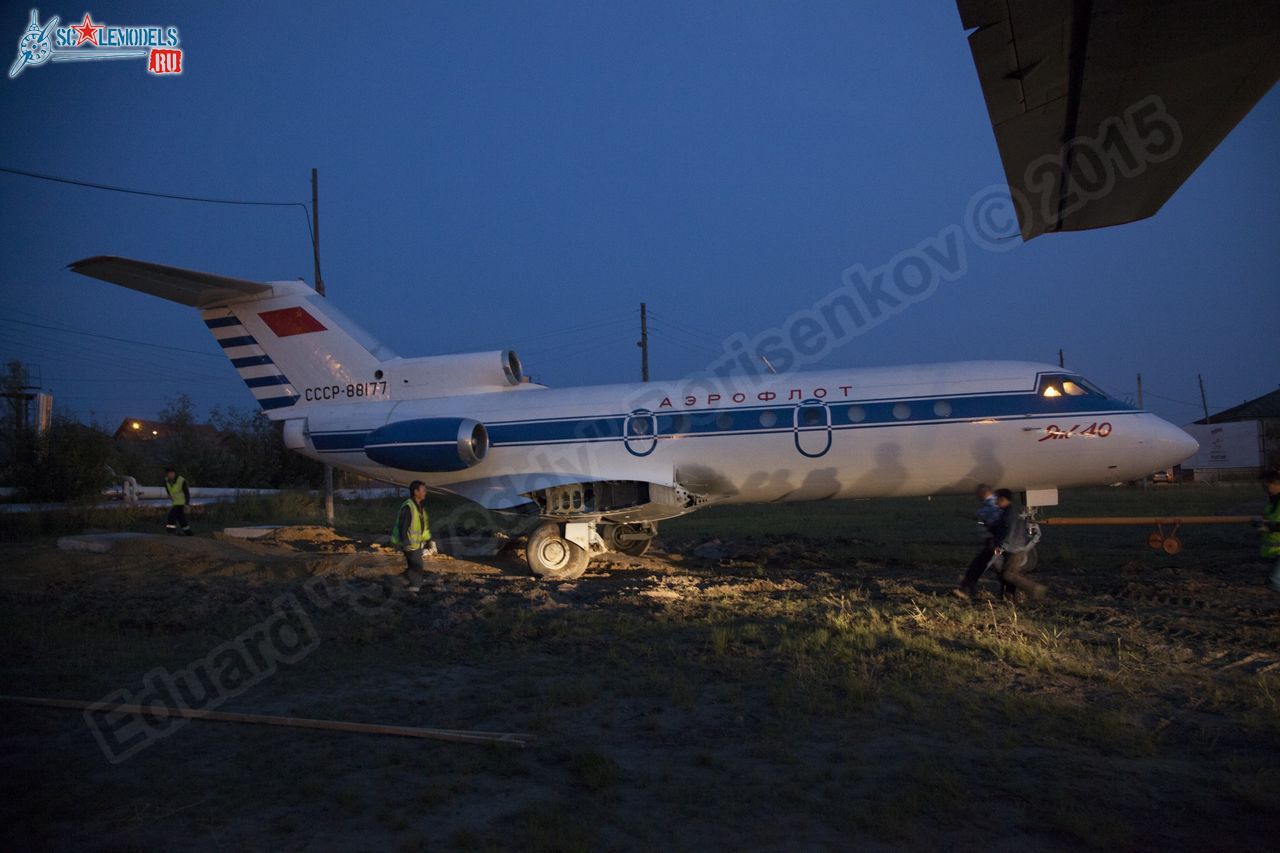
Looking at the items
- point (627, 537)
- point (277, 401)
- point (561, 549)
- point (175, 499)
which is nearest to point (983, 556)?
point (561, 549)

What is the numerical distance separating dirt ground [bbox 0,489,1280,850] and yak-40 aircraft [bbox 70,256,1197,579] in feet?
6.49

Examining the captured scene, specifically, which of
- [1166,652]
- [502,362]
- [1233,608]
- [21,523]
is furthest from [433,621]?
[21,523]

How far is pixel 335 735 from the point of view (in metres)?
5.08

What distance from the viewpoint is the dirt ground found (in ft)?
12.2

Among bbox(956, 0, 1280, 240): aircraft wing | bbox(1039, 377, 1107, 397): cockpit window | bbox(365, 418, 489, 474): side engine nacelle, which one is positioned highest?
bbox(956, 0, 1280, 240): aircraft wing

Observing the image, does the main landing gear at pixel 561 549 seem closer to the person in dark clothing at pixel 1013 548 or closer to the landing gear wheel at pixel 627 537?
the landing gear wheel at pixel 627 537

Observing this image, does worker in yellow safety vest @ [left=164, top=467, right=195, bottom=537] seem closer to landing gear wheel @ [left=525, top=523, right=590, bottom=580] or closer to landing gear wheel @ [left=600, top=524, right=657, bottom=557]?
landing gear wheel @ [left=525, top=523, right=590, bottom=580]

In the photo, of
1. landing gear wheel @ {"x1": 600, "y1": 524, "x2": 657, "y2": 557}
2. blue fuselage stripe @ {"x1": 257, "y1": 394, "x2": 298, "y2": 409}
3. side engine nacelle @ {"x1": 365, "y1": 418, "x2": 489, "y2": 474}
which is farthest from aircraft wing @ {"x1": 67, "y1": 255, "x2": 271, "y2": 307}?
landing gear wheel @ {"x1": 600, "y1": 524, "x2": 657, "y2": 557}

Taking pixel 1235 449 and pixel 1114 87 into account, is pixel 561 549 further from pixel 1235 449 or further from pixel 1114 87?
pixel 1235 449

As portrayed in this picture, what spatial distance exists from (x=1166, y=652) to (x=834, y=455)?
559cm

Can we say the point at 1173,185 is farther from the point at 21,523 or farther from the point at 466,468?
the point at 21,523

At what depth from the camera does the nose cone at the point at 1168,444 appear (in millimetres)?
11109

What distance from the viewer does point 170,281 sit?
12.3 m

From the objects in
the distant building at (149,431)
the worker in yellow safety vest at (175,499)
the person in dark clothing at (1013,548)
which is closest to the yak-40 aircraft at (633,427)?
the person in dark clothing at (1013,548)
